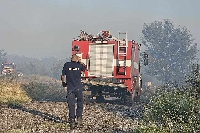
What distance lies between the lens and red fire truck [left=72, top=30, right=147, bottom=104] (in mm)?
16062

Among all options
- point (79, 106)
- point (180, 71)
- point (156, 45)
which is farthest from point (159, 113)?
point (156, 45)

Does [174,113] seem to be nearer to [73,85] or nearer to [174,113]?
[174,113]

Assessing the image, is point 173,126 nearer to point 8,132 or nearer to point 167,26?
point 8,132

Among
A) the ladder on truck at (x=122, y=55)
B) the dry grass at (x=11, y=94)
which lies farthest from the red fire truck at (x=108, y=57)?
the dry grass at (x=11, y=94)

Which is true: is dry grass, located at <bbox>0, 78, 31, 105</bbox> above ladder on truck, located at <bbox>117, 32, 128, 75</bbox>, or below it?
below

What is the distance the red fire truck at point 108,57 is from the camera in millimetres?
16062

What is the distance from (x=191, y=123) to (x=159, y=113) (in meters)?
1.55

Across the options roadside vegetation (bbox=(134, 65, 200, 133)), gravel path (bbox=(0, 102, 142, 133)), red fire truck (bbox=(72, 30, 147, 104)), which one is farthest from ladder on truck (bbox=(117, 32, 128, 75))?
roadside vegetation (bbox=(134, 65, 200, 133))

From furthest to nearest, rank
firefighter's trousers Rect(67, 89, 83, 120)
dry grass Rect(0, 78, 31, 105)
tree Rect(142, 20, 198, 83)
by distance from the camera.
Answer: tree Rect(142, 20, 198, 83)
dry grass Rect(0, 78, 31, 105)
firefighter's trousers Rect(67, 89, 83, 120)

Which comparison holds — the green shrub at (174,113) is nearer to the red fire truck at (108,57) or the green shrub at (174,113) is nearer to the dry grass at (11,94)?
the red fire truck at (108,57)

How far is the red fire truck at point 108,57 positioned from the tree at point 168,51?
35.1 meters

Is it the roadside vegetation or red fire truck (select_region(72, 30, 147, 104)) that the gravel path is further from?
red fire truck (select_region(72, 30, 147, 104))

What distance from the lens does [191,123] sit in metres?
7.77

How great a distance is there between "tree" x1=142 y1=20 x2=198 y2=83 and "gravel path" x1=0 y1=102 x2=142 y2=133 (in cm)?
3946
